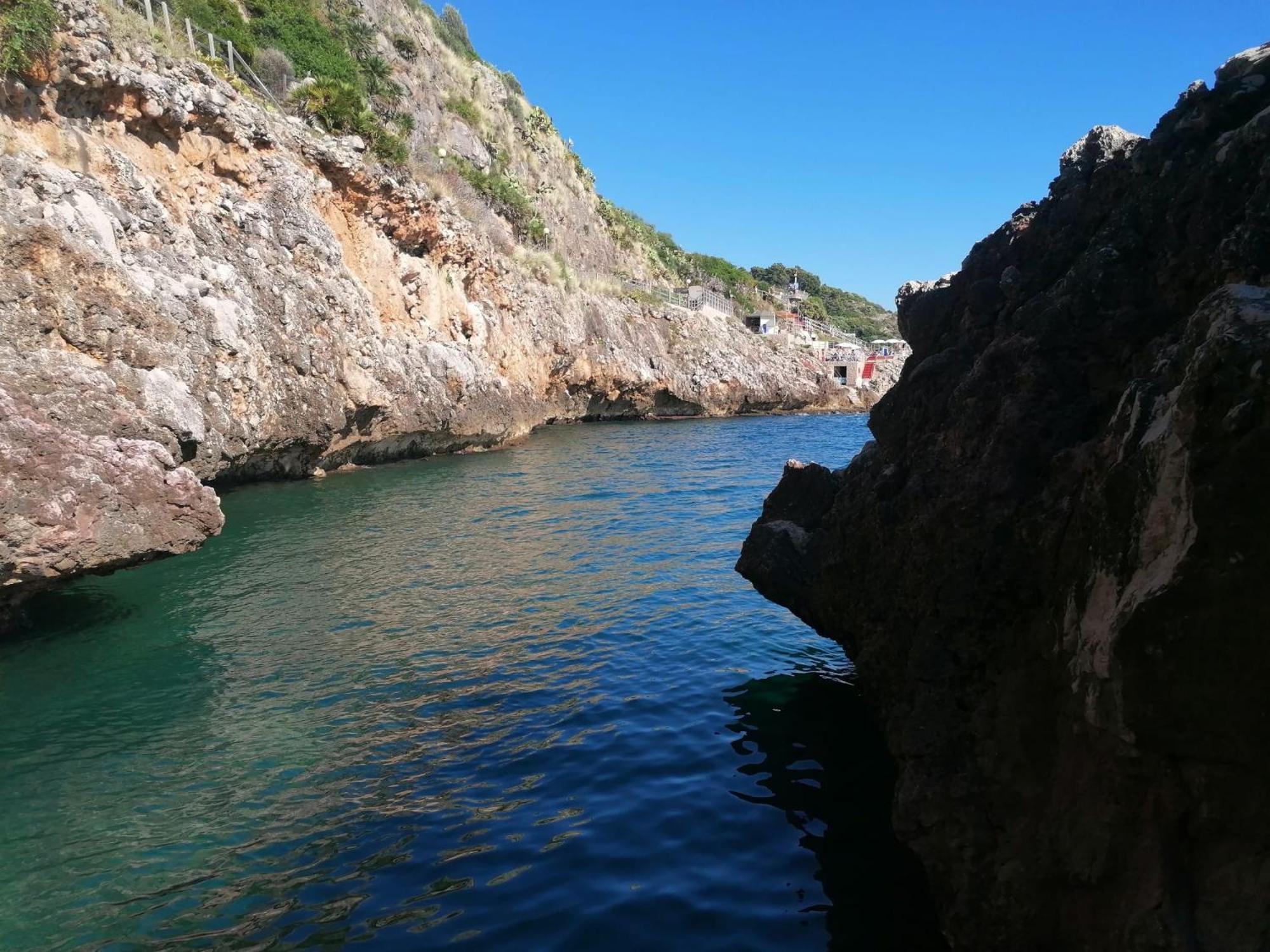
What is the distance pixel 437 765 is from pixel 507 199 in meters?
43.9

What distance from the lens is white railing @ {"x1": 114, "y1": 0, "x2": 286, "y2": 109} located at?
24.8 meters

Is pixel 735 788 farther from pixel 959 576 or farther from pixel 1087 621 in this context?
pixel 1087 621

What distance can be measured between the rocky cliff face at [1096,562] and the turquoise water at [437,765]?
4.23 ft

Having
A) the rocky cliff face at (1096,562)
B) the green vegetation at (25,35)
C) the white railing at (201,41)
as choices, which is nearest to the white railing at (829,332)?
the white railing at (201,41)

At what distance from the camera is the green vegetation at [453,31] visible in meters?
61.2

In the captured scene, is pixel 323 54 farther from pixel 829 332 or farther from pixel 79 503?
pixel 829 332

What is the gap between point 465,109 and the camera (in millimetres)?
54625

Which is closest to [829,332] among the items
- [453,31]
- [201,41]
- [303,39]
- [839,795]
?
[453,31]

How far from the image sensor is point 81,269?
15383mm

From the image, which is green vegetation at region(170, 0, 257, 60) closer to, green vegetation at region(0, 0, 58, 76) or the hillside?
the hillside

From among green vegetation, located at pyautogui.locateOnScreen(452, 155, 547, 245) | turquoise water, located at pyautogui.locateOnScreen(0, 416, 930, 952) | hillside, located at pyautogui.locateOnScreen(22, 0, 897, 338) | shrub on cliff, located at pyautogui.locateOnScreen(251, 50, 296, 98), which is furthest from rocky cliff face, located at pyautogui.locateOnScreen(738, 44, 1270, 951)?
green vegetation, located at pyautogui.locateOnScreen(452, 155, 547, 245)

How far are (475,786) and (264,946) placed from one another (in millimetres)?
2292

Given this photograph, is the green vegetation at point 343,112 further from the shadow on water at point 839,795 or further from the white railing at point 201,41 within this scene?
the shadow on water at point 839,795

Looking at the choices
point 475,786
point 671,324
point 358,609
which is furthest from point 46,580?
point 671,324
